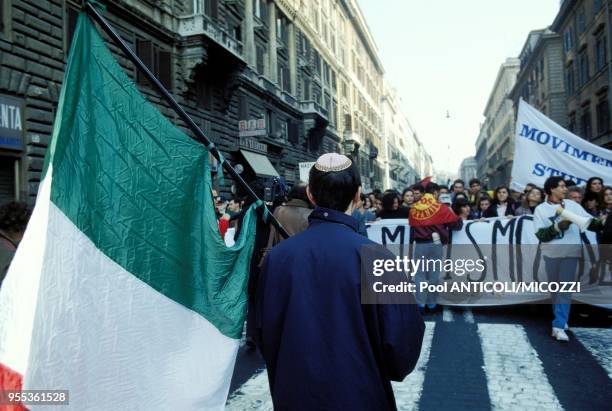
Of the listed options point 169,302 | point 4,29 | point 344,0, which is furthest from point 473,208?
point 344,0

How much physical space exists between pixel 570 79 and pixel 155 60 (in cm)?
3238

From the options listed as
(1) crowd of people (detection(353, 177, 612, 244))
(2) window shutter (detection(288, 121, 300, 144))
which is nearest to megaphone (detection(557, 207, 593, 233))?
(1) crowd of people (detection(353, 177, 612, 244))

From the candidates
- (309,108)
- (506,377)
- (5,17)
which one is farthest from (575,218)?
(309,108)

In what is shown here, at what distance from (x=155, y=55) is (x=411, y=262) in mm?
11131

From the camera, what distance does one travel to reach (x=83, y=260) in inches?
84.1

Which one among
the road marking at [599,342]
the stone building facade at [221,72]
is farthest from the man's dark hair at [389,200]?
the stone building facade at [221,72]

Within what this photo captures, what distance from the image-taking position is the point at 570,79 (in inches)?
1415

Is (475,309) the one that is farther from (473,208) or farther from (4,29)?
(4,29)

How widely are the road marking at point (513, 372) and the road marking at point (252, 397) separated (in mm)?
1764

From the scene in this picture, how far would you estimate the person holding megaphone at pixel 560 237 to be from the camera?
17.8 ft

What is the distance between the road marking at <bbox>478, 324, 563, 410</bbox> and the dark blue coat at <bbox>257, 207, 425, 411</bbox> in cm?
235

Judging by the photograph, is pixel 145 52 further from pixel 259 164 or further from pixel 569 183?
pixel 569 183

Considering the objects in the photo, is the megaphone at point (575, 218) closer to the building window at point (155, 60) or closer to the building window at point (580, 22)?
the building window at point (155, 60)

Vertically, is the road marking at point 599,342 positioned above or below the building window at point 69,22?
below
